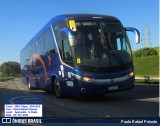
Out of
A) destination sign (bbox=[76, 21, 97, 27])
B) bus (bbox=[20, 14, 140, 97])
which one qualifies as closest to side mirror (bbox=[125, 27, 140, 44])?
bus (bbox=[20, 14, 140, 97])

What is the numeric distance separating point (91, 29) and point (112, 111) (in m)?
3.78

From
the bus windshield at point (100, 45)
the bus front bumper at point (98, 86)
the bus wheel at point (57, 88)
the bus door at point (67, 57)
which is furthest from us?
the bus wheel at point (57, 88)

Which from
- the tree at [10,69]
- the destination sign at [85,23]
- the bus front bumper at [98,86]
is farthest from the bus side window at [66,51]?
the tree at [10,69]

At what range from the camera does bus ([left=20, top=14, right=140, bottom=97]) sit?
524 inches

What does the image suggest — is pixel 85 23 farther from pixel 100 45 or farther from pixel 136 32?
pixel 136 32

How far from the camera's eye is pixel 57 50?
14.8 meters

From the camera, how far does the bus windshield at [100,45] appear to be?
13.4 m

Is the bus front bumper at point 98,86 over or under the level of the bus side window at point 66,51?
under

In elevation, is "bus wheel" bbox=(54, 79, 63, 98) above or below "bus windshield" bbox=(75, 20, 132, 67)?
below

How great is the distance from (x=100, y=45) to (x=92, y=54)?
446 millimetres

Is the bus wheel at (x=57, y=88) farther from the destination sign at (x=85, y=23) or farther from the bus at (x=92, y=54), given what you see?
the destination sign at (x=85, y=23)

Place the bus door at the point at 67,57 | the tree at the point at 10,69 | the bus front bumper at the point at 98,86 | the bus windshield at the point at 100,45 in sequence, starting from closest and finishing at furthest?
the bus front bumper at the point at 98,86 < the bus windshield at the point at 100,45 < the bus door at the point at 67,57 < the tree at the point at 10,69

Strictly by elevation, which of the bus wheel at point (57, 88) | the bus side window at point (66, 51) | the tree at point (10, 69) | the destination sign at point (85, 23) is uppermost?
the destination sign at point (85, 23)

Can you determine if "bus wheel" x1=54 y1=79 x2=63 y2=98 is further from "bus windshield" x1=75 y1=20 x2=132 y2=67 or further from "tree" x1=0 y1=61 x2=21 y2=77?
"tree" x1=0 y1=61 x2=21 y2=77
